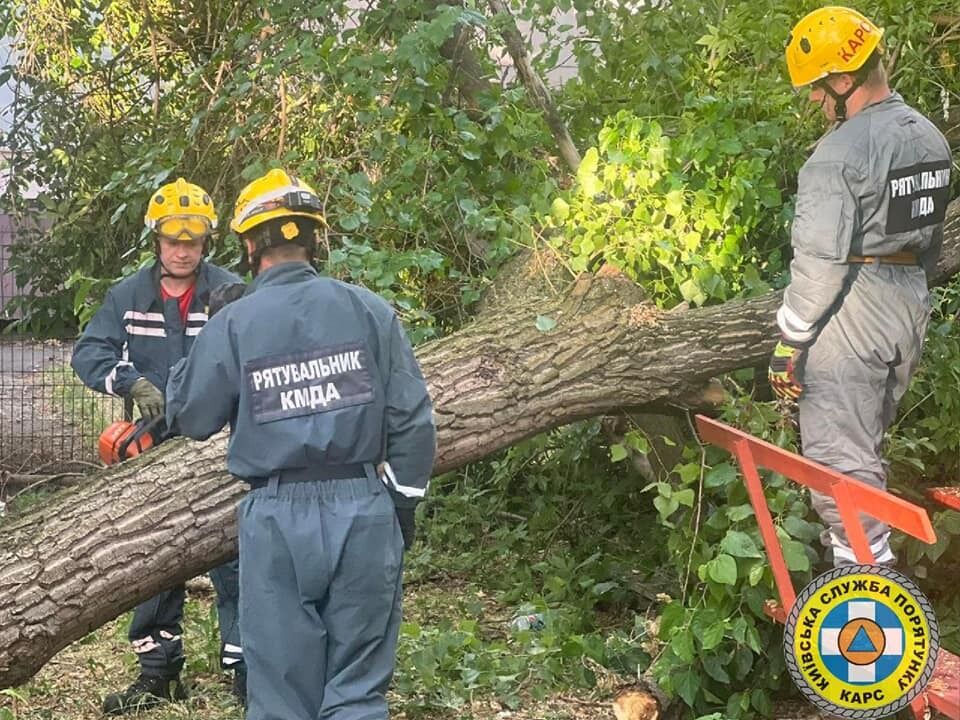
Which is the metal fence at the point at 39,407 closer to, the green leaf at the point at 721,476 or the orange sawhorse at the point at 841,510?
the green leaf at the point at 721,476

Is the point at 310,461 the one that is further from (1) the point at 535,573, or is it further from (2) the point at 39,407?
(2) the point at 39,407

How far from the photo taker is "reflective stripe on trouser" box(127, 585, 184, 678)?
4.48 meters

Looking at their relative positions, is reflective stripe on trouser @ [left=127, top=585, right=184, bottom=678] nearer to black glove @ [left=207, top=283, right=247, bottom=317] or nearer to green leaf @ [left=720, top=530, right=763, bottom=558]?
black glove @ [left=207, top=283, right=247, bottom=317]

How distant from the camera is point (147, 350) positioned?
461 cm

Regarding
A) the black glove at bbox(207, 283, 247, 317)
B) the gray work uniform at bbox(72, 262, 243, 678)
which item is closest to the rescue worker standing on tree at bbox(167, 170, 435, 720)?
the black glove at bbox(207, 283, 247, 317)

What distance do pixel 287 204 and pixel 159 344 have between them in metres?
1.55

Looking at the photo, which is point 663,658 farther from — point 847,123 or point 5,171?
point 5,171

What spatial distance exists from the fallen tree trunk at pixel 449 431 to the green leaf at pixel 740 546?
712 mm

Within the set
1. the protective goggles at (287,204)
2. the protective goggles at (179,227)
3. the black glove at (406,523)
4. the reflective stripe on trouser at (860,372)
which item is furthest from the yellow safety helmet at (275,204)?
the reflective stripe on trouser at (860,372)

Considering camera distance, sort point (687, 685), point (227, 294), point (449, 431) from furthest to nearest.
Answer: point (449, 431), point (687, 685), point (227, 294)

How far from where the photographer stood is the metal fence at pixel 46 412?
25.9 feet

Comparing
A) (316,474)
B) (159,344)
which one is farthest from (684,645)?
(159,344)

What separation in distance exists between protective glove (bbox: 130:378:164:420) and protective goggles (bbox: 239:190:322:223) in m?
1.33

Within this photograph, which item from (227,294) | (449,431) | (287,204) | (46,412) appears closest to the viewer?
(287,204)
